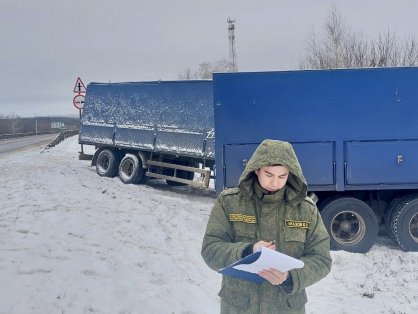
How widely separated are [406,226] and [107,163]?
9241mm

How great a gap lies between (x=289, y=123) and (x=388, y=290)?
2.74 meters

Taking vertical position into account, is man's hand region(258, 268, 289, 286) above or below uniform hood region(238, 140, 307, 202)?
below

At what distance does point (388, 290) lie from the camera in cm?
556

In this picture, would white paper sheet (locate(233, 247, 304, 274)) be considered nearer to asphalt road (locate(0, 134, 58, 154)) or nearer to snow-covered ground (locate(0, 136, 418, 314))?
snow-covered ground (locate(0, 136, 418, 314))

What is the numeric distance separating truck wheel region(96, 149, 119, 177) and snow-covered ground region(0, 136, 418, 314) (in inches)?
169

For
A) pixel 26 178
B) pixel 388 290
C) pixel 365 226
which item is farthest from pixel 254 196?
pixel 26 178

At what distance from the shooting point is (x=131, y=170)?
13016 mm

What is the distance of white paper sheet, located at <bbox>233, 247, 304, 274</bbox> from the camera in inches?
81.9

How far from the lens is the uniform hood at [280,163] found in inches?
91.7

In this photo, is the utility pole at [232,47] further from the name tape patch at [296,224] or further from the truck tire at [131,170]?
the name tape patch at [296,224]

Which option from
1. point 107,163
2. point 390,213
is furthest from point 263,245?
point 107,163

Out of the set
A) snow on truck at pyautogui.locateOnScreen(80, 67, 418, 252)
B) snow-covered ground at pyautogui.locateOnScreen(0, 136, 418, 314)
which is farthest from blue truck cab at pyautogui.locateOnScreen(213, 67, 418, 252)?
snow-covered ground at pyautogui.locateOnScreen(0, 136, 418, 314)

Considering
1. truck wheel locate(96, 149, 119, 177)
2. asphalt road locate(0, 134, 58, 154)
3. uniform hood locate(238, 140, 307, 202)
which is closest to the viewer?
uniform hood locate(238, 140, 307, 202)

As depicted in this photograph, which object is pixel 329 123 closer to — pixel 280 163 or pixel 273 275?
pixel 280 163
